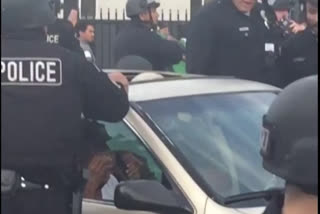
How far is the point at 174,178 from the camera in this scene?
4.63 metres

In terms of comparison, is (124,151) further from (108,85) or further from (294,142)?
(294,142)

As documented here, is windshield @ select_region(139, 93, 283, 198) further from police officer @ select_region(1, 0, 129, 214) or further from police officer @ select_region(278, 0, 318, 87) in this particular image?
police officer @ select_region(278, 0, 318, 87)

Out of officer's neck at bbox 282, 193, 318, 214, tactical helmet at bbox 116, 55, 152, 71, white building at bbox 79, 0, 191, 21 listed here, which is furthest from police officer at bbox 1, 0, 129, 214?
white building at bbox 79, 0, 191, 21

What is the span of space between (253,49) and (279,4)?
3.75 meters

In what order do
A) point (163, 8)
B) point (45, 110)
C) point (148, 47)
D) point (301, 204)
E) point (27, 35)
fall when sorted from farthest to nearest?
1. point (163, 8)
2. point (148, 47)
3. point (27, 35)
4. point (45, 110)
5. point (301, 204)

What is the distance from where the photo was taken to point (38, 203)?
176 inches

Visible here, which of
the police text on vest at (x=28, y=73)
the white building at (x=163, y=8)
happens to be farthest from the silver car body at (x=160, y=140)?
the white building at (x=163, y=8)

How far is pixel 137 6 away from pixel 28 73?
16.1 ft

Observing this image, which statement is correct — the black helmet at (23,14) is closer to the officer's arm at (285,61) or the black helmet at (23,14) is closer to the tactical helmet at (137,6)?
the officer's arm at (285,61)

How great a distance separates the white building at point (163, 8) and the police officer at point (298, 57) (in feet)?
31.0

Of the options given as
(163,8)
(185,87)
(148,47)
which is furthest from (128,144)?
(163,8)

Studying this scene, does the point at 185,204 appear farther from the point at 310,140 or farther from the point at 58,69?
the point at 310,140

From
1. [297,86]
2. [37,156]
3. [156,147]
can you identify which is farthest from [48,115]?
[297,86]

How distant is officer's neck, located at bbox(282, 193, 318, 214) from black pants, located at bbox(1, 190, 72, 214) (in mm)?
1908
